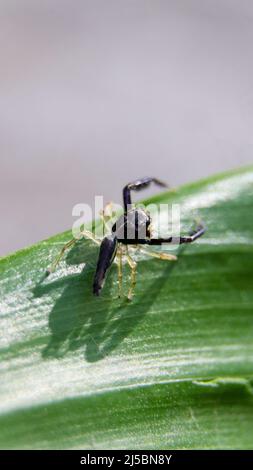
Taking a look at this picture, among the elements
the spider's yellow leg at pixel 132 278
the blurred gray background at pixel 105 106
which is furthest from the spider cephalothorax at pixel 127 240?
the blurred gray background at pixel 105 106

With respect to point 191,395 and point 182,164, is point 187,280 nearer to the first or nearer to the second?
point 191,395

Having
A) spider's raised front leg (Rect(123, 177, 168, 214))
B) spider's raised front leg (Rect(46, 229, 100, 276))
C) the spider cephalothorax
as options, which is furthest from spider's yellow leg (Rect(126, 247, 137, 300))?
spider's raised front leg (Rect(123, 177, 168, 214))

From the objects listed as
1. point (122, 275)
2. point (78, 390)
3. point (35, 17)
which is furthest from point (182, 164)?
point (78, 390)

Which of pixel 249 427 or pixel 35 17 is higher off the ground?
pixel 35 17

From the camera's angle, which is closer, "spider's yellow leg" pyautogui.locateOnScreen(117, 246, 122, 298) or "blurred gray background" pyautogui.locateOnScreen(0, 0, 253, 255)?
"spider's yellow leg" pyautogui.locateOnScreen(117, 246, 122, 298)

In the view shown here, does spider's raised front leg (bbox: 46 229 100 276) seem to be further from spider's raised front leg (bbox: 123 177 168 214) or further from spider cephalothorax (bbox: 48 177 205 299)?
spider's raised front leg (bbox: 123 177 168 214)

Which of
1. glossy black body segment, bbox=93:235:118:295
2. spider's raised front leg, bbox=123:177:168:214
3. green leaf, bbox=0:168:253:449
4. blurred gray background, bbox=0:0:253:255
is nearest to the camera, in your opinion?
green leaf, bbox=0:168:253:449

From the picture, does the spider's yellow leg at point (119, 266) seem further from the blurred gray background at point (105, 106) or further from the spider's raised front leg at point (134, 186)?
the blurred gray background at point (105, 106)
